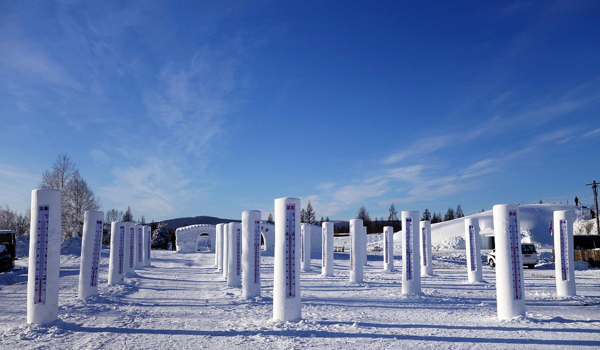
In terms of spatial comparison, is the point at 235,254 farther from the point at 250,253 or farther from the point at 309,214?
the point at 309,214

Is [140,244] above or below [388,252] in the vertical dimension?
above

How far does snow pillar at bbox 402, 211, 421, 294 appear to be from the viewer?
41.7 ft

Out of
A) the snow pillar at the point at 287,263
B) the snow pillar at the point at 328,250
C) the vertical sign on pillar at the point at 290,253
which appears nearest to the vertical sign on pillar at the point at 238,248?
the snow pillar at the point at 328,250

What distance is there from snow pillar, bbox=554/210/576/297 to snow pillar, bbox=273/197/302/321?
858cm

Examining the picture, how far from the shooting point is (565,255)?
12.9 meters

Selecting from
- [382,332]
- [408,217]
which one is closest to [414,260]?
[408,217]

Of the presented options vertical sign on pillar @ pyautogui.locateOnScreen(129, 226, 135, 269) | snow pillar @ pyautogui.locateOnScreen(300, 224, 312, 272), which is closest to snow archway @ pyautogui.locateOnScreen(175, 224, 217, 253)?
snow pillar @ pyautogui.locateOnScreen(300, 224, 312, 272)

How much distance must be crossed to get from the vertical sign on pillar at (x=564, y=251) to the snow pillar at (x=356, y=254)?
6595 millimetres

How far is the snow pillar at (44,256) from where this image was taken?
884cm

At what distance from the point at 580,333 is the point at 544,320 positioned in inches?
42.9

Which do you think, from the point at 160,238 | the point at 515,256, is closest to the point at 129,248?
the point at 515,256

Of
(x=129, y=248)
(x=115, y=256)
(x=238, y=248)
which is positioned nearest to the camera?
(x=238, y=248)

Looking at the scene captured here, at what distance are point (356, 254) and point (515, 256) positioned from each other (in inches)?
300

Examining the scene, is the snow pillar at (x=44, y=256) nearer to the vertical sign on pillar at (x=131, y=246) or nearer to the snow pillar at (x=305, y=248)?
the vertical sign on pillar at (x=131, y=246)
